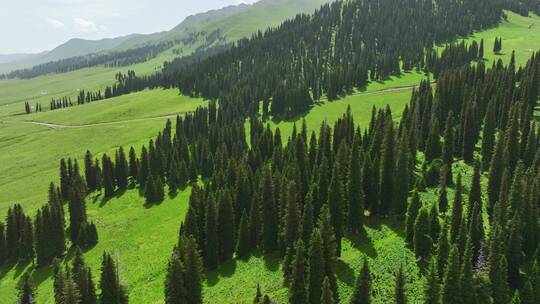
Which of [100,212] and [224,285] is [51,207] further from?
[224,285]

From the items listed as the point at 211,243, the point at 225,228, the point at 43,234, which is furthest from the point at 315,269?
the point at 43,234

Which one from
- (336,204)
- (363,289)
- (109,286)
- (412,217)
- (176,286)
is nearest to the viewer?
(363,289)

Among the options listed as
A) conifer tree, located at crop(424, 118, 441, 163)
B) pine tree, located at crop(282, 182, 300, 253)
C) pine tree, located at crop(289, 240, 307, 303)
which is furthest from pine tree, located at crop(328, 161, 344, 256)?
conifer tree, located at crop(424, 118, 441, 163)

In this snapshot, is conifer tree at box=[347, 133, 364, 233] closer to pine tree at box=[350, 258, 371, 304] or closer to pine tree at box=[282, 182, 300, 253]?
pine tree at box=[282, 182, 300, 253]

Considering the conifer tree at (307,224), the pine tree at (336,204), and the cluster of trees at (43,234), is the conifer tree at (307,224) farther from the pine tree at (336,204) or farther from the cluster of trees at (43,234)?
the cluster of trees at (43,234)

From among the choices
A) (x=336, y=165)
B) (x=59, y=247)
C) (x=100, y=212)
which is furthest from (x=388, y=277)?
(x=100, y=212)

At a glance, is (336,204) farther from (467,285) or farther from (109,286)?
(109,286)

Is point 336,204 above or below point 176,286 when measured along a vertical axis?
above

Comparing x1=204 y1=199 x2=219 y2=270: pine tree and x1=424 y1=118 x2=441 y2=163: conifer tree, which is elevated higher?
x1=424 y1=118 x2=441 y2=163: conifer tree
